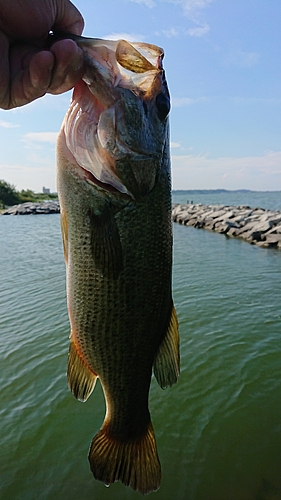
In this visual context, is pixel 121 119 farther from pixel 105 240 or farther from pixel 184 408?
pixel 184 408

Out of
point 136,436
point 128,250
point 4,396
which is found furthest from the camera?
point 4,396

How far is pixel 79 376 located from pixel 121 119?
1548mm

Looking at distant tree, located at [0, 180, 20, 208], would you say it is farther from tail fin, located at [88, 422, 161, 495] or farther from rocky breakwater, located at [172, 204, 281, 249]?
tail fin, located at [88, 422, 161, 495]

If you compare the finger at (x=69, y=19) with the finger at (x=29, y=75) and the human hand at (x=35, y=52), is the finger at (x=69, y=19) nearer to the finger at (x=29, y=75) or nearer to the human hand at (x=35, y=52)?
the human hand at (x=35, y=52)

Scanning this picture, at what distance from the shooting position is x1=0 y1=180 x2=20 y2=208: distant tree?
65938 millimetres

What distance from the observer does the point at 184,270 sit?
13.5m

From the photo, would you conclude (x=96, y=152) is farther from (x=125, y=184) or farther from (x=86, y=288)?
(x=86, y=288)

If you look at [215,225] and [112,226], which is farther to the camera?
[215,225]

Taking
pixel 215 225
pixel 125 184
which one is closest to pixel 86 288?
pixel 125 184

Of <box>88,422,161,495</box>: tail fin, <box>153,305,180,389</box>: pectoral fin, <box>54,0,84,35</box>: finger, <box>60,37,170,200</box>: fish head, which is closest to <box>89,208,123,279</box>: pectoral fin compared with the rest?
<box>60,37,170,200</box>: fish head

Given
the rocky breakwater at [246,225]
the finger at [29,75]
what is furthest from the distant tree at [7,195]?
the finger at [29,75]

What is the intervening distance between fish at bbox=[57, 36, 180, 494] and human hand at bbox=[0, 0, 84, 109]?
0.43ft

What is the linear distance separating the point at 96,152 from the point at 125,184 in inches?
9.2

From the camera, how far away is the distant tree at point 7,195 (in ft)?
216
